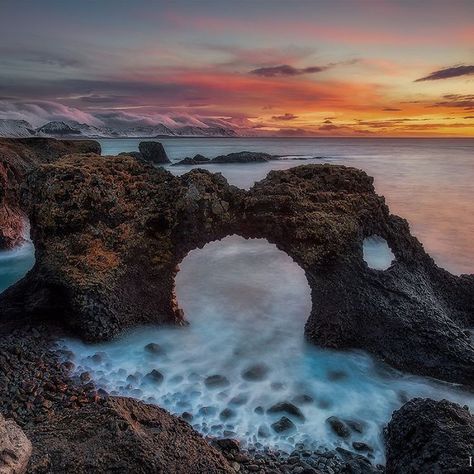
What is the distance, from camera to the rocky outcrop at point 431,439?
12.9 ft

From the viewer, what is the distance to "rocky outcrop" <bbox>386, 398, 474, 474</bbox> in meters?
3.93

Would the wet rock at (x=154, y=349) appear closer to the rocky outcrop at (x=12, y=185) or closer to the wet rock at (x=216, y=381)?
the wet rock at (x=216, y=381)

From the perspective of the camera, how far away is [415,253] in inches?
338

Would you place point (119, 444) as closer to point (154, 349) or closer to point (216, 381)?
point (216, 381)

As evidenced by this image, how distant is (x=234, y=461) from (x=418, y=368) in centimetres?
328

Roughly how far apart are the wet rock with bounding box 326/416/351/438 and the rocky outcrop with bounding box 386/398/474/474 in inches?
30.8

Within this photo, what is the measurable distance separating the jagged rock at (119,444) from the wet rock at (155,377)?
8.52 ft

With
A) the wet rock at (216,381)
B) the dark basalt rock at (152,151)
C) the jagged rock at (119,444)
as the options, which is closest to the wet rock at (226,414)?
the wet rock at (216,381)

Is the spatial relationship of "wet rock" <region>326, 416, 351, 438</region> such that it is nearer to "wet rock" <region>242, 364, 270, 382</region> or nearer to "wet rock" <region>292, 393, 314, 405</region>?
"wet rock" <region>292, 393, 314, 405</region>

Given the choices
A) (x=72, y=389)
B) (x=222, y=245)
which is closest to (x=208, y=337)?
(x=72, y=389)

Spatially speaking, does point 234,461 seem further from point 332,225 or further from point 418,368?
point 332,225

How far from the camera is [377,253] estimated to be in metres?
8.23

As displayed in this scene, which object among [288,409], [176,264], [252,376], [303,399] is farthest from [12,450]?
[176,264]

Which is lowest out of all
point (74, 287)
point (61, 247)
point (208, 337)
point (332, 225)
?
point (208, 337)
